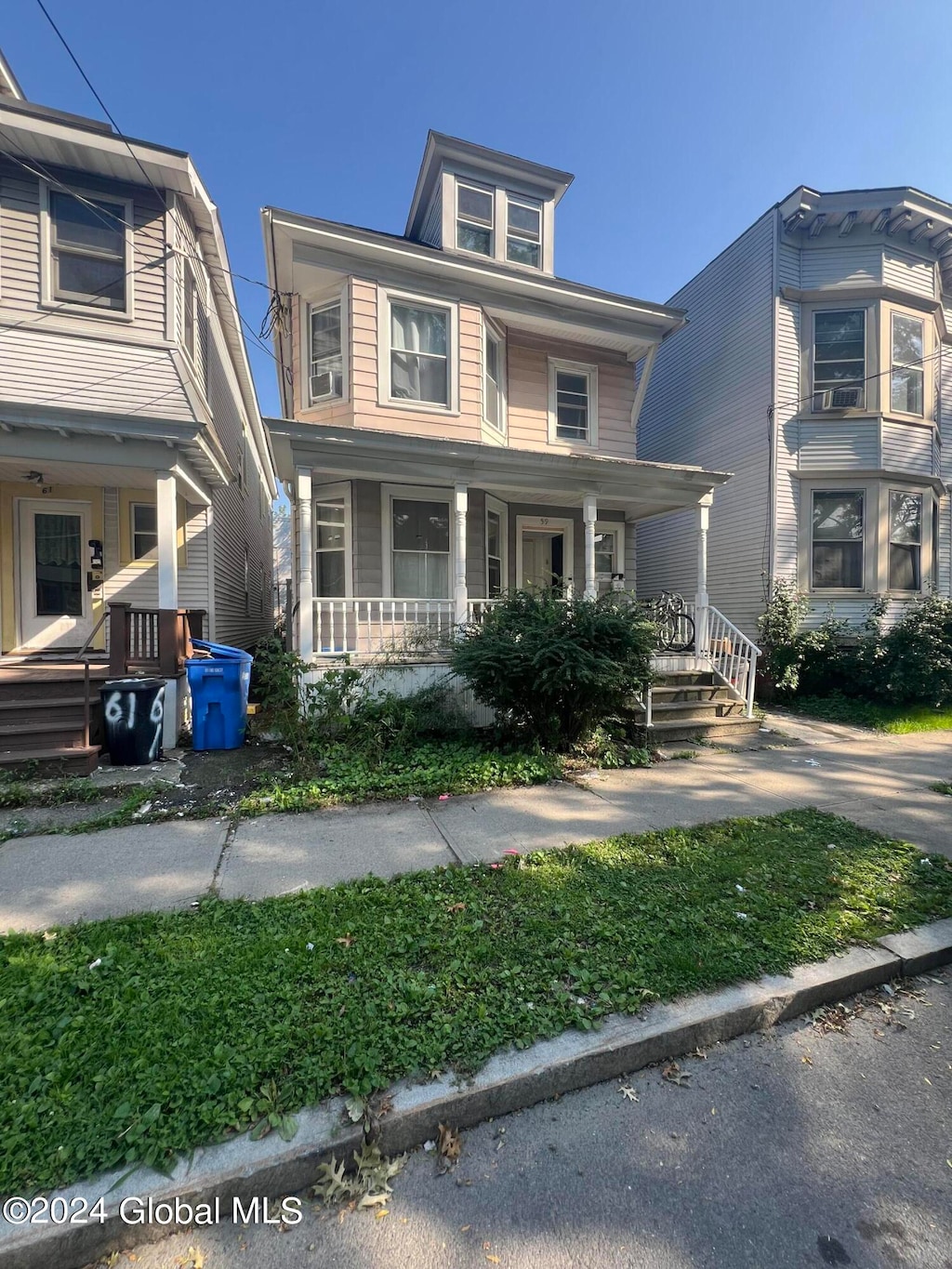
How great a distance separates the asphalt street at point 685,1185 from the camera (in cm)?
152

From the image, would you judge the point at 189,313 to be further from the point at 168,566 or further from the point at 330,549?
the point at 168,566

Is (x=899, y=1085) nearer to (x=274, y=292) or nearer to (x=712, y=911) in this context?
(x=712, y=911)

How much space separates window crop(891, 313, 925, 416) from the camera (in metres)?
10.5

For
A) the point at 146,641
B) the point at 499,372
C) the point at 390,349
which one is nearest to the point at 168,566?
the point at 146,641

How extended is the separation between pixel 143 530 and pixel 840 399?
40.7 ft

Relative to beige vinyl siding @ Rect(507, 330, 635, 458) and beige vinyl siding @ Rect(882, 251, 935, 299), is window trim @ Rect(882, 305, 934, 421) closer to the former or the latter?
beige vinyl siding @ Rect(882, 251, 935, 299)

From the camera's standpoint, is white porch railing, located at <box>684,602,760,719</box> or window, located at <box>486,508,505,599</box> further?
window, located at <box>486,508,505,599</box>

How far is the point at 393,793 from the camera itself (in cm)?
495

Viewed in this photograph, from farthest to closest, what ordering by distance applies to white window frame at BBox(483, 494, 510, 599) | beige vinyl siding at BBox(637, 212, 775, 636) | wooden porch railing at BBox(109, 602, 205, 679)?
beige vinyl siding at BBox(637, 212, 775, 636)
white window frame at BBox(483, 494, 510, 599)
wooden porch railing at BBox(109, 602, 205, 679)

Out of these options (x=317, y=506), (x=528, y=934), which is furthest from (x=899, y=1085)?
(x=317, y=506)

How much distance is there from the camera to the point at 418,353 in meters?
8.34

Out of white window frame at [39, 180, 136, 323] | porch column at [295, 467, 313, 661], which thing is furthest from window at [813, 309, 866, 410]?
white window frame at [39, 180, 136, 323]

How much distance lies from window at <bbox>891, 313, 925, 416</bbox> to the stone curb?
1161cm

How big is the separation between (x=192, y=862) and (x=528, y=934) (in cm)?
226
